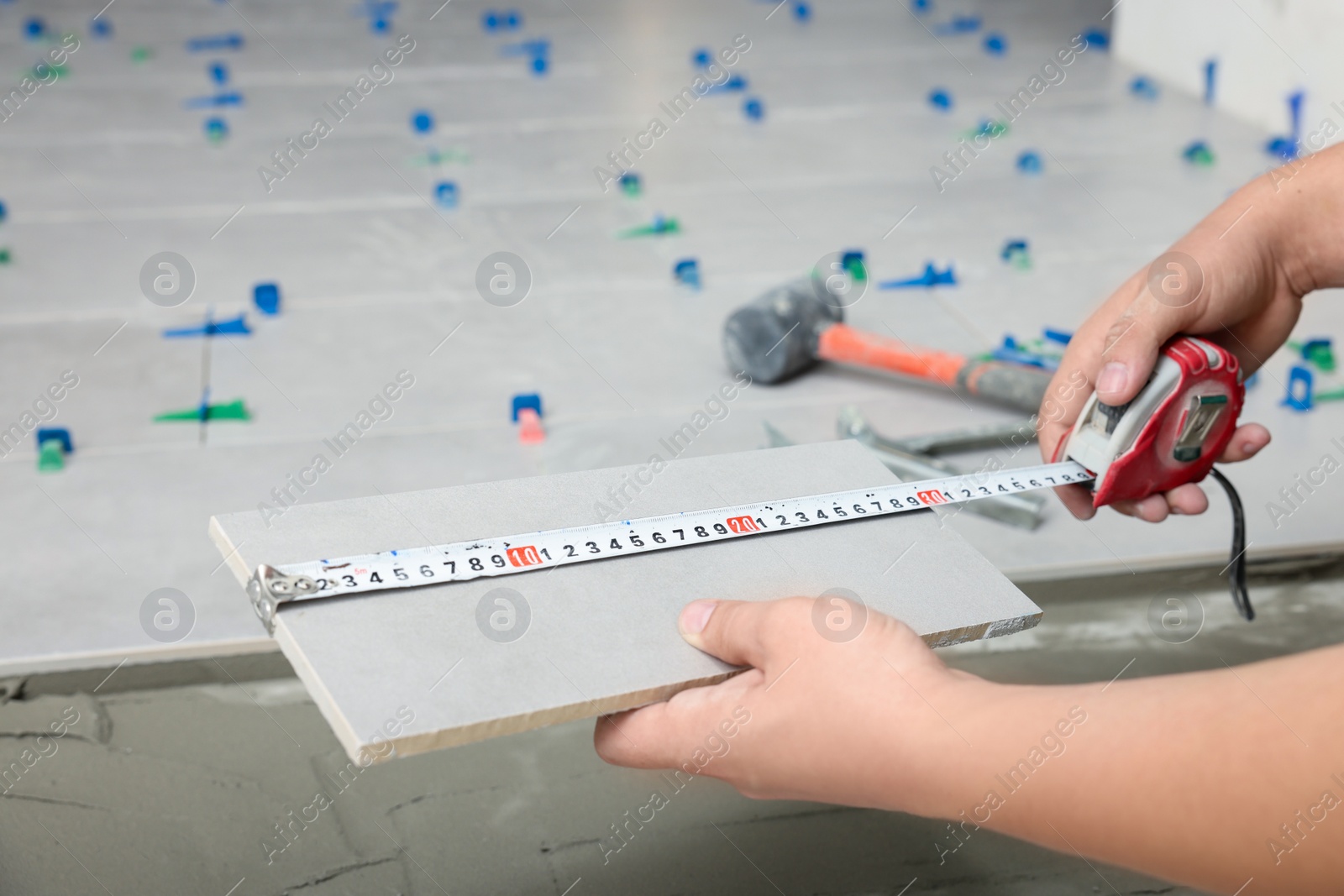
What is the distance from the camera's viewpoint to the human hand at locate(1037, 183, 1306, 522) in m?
1.60

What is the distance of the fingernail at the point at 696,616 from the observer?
49.4 inches

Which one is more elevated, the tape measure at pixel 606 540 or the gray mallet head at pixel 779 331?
the gray mallet head at pixel 779 331

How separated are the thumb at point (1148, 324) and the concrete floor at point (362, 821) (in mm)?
650

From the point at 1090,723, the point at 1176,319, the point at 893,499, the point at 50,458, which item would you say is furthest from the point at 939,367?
the point at 50,458

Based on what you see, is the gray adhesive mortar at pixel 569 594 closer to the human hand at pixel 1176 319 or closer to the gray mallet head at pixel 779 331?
the human hand at pixel 1176 319

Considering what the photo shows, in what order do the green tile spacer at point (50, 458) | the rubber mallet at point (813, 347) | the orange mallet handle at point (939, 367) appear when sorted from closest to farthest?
the green tile spacer at point (50, 458)
the orange mallet handle at point (939, 367)
the rubber mallet at point (813, 347)

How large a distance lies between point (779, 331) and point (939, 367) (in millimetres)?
375

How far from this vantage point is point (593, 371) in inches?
116

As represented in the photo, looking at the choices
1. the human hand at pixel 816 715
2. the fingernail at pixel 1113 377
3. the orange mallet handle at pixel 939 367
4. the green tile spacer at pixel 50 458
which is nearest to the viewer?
the human hand at pixel 816 715

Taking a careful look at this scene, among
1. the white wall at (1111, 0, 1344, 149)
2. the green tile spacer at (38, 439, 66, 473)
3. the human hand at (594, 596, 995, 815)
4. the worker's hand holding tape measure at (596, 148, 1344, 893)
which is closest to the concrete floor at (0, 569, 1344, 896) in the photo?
the worker's hand holding tape measure at (596, 148, 1344, 893)

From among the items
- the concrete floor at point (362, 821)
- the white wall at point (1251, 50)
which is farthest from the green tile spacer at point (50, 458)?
the white wall at point (1251, 50)

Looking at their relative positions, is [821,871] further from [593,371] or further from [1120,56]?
[1120,56]

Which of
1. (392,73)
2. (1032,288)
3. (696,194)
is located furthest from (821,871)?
(392,73)

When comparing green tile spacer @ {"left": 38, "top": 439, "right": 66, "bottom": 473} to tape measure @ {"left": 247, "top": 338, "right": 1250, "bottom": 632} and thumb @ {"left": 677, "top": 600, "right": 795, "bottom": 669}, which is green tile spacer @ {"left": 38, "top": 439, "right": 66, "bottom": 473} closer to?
tape measure @ {"left": 247, "top": 338, "right": 1250, "bottom": 632}
